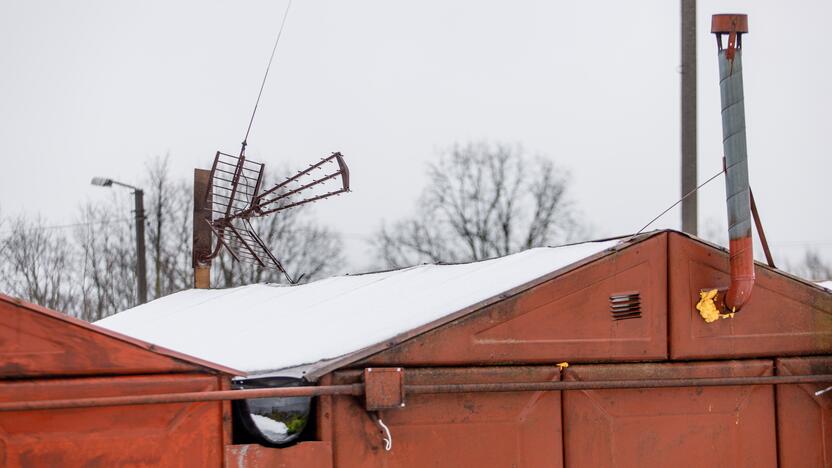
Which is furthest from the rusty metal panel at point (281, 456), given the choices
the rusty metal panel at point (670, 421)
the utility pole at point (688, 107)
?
the utility pole at point (688, 107)

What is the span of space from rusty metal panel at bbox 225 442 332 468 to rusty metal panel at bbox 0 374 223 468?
8 centimetres

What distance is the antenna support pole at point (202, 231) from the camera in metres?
13.1

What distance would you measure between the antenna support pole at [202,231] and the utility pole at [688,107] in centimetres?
Result: 528

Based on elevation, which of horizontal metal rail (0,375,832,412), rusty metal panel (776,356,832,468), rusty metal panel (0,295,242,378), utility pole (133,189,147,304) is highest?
utility pole (133,189,147,304)

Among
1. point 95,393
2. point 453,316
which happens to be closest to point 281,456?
point 95,393

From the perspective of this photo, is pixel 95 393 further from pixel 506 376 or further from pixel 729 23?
pixel 729 23

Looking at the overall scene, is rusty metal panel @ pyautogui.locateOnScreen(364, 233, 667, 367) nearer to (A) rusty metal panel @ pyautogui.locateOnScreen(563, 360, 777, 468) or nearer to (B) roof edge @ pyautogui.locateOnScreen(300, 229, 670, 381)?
(B) roof edge @ pyautogui.locateOnScreen(300, 229, 670, 381)

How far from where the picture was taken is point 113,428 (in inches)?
218

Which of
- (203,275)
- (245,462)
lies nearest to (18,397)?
(245,462)

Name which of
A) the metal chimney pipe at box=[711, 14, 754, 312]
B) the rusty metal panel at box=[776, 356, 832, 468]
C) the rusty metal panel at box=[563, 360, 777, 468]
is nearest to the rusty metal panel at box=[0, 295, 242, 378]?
the rusty metal panel at box=[563, 360, 777, 468]

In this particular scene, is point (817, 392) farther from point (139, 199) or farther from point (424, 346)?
point (139, 199)

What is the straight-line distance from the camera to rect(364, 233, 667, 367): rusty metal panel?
6.22 metres

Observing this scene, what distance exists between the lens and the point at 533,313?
21.1ft

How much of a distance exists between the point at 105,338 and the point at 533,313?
2348 mm
